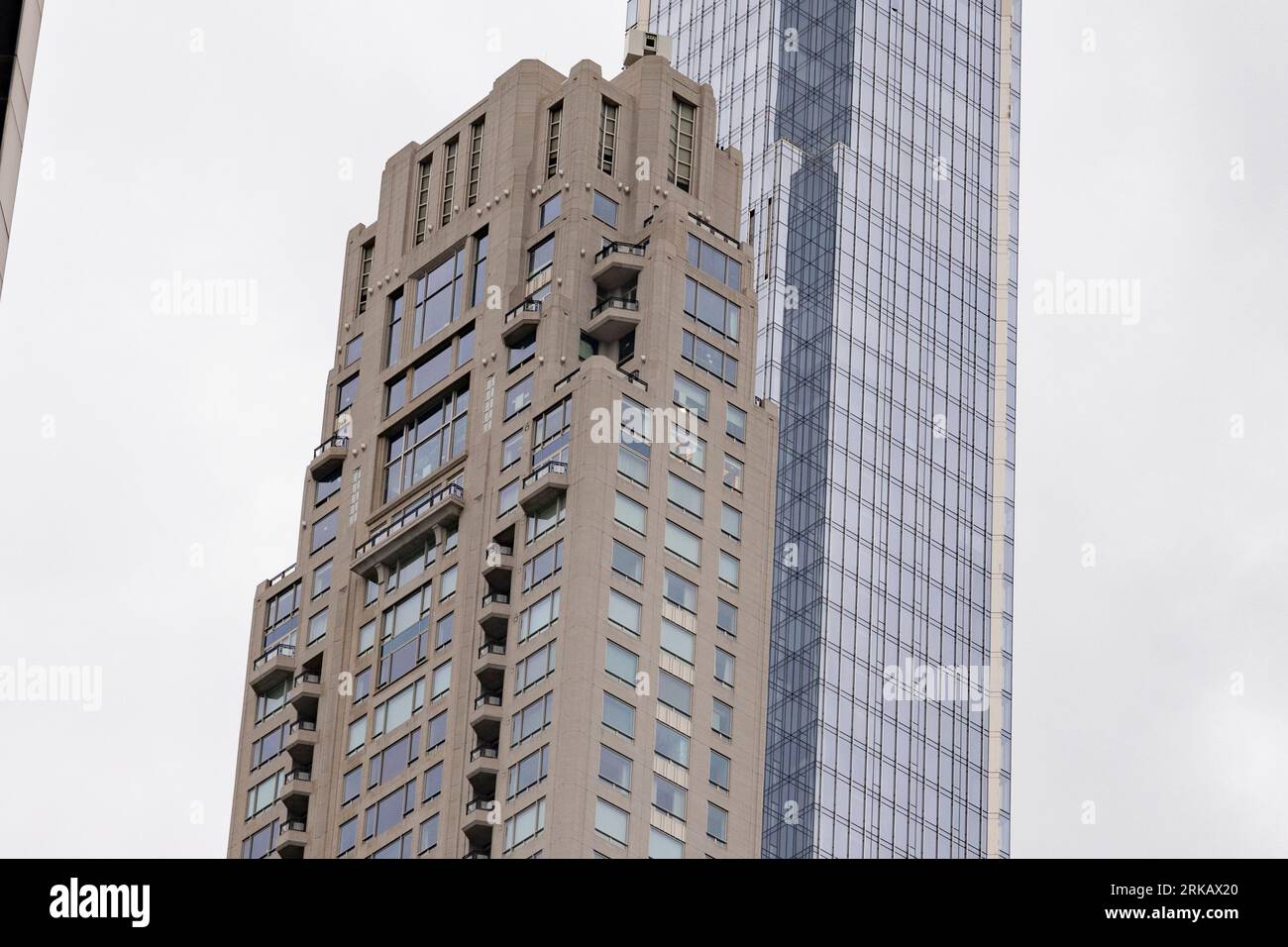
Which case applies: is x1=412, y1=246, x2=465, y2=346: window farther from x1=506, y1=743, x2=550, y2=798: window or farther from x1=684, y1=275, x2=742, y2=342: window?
x1=506, y1=743, x2=550, y2=798: window

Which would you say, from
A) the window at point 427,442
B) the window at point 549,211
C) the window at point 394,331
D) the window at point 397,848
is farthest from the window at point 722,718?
the window at point 394,331

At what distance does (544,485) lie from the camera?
122 metres

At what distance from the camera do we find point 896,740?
195 meters

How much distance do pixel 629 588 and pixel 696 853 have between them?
10995 millimetres

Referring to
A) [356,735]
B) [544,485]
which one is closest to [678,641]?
[544,485]

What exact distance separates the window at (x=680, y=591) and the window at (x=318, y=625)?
58.5 ft

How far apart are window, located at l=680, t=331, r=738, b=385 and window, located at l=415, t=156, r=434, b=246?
1708 centimetres

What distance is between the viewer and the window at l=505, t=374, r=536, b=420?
5054 inches

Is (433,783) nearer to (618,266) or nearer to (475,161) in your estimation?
(618,266)

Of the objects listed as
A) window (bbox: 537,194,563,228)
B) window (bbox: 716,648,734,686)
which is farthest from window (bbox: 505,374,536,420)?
window (bbox: 716,648,734,686)

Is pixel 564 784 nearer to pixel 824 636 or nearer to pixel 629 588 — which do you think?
pixel 629 588
